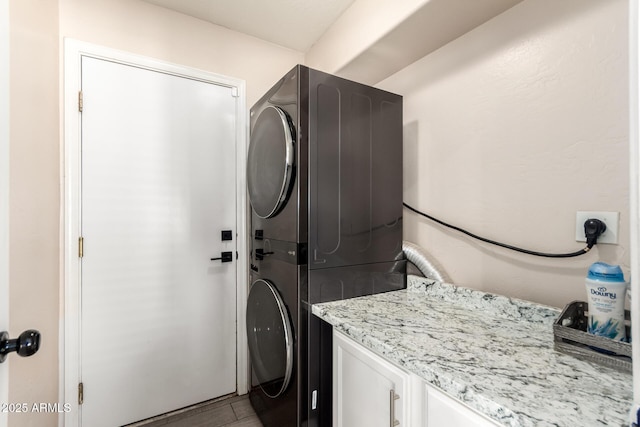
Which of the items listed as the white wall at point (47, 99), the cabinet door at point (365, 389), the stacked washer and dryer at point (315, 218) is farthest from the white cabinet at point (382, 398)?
the white wall at point (47, 99)

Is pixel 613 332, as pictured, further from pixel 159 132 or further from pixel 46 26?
pixel 46 26

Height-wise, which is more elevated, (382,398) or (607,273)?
(607,273)

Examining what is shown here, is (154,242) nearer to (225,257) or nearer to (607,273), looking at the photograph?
(225,257)

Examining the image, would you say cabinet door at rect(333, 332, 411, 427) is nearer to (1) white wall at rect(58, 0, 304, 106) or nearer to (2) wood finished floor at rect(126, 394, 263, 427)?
(2) wood finished floor at rect(126, 394, 263, 427)

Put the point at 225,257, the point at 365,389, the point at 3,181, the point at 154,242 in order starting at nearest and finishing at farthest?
the point at 3,181, the point at 365,389, the point at 154,242, the point at 225,257

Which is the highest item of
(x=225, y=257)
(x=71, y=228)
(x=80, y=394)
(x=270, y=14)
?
(x=270, y=14)

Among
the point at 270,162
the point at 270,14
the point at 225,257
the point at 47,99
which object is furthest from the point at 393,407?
the point at 270,14

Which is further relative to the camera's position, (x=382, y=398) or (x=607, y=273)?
(x=382, y=398)

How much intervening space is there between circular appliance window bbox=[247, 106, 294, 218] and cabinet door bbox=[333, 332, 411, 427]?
692mm

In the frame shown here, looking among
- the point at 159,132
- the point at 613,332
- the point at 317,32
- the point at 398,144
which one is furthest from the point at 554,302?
the point at 159,132

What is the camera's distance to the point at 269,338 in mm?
1467

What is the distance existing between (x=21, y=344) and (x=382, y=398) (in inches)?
38.3

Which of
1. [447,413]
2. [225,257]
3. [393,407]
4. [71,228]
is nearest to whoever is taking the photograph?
[447,413]

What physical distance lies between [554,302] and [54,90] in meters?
2.59
